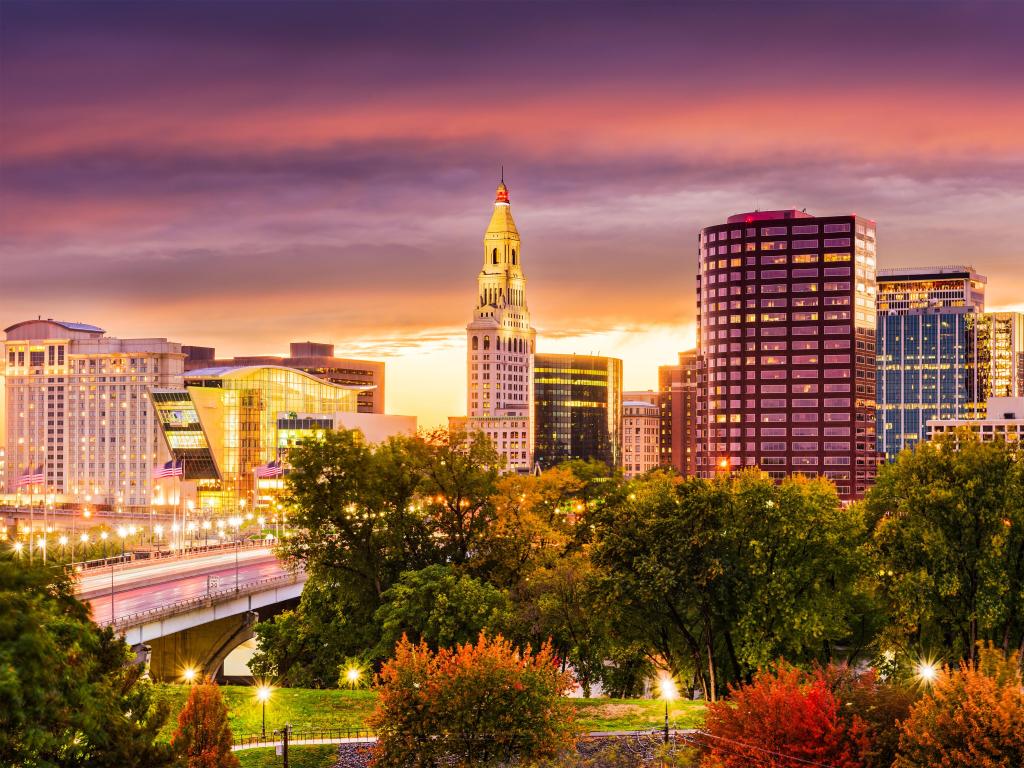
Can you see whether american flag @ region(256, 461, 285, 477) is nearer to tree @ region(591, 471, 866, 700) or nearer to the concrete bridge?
the concrete bridge

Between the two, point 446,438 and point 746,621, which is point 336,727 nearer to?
point 746,621

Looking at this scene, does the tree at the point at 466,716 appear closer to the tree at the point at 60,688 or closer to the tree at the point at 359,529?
the tree at the point at 60,688

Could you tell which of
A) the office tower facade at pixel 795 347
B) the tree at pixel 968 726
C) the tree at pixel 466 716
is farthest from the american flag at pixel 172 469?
the tree at pixel 968 726

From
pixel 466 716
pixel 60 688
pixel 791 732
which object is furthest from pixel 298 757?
pixel 791 732

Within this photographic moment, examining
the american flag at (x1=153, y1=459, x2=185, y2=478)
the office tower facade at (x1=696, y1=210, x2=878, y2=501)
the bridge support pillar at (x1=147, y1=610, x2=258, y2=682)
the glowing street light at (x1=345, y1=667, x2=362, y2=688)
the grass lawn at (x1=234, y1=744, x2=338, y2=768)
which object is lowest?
the bridge support pillar at (x1=147, y1=610, x2=258, y2=682)

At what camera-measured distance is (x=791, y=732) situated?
35750 millimetres

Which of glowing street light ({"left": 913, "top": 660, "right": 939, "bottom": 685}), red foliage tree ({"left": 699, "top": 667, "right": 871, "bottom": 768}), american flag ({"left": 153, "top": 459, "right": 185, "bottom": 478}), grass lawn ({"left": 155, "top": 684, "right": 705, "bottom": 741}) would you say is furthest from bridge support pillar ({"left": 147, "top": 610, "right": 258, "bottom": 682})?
red foliage tree ({"left": 699, "top": 667, "right": 871, "bottom": 768})

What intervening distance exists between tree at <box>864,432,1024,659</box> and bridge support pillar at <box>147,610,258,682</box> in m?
48.0

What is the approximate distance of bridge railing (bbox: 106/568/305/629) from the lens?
7050 centimetres

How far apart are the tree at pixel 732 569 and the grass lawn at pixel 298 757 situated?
16986 mm

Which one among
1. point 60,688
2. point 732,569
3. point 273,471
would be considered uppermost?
point 60,688

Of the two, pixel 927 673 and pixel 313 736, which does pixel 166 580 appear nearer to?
pixel 313 736

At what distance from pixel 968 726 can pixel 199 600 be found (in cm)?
5970

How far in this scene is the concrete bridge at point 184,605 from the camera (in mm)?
74688
